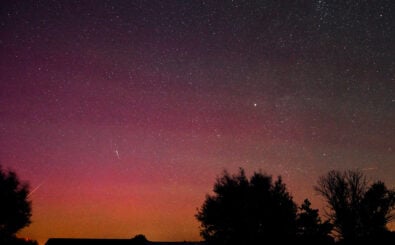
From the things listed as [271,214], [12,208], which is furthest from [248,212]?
[12,208]

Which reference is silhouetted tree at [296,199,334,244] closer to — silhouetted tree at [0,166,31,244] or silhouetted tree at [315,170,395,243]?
silhouetted tree at [315,170,395,243]

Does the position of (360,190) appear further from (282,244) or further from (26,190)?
(26,190)

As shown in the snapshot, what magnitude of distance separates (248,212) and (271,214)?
245cm

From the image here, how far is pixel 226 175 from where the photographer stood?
120 feet

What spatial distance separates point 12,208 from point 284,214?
84.9 ft

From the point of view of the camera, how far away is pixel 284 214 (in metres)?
34.1

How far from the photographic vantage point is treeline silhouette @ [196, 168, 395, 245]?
32375 mm

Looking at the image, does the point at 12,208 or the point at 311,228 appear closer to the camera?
the point at 12,208

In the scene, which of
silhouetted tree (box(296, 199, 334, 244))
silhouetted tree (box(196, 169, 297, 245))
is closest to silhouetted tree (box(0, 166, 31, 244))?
silhouetted tree (box(196, 169, 297, 245))

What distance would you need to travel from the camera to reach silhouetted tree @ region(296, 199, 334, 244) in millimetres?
35219

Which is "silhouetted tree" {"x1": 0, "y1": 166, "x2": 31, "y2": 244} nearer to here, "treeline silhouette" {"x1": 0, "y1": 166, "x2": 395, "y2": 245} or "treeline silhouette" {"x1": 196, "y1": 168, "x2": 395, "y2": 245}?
"treeline silhouette" {"x1": 0, "y1": 166, "x2": 395, "y2": 245}

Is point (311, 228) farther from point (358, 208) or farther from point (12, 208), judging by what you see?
point (12, 208)

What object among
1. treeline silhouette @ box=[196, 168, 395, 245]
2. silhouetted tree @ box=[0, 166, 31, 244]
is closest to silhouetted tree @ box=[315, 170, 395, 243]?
treeline silhouette @ box=[196, 168, 395, 245]

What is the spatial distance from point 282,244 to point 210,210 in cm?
761
